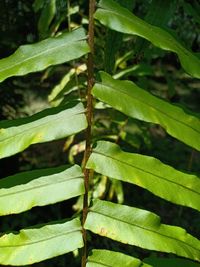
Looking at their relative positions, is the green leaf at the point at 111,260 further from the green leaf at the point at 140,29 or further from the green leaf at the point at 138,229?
the green leaf at the point at 140,29

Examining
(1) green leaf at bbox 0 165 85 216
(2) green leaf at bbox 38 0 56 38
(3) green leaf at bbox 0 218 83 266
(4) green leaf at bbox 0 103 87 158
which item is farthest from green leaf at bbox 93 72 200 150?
(2) green leaf at bbox 38 0 56 38

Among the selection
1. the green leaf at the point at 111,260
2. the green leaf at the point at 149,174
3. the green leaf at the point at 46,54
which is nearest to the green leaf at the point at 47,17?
the green leaf at the point at 46,54

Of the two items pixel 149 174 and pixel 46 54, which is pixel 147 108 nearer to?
pixel 149 174

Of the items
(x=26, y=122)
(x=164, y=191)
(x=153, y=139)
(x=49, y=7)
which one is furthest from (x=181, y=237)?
(x=153, y=139)

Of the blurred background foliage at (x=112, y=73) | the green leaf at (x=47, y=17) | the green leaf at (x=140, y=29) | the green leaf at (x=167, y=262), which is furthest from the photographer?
the green leaf at (x=47, y=17)

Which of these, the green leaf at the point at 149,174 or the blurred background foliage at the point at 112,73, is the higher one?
the green leaf at the point at 149,174

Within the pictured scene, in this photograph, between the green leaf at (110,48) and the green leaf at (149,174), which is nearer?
the green leaf at (149,174)

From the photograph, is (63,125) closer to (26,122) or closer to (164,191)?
(26,122)
